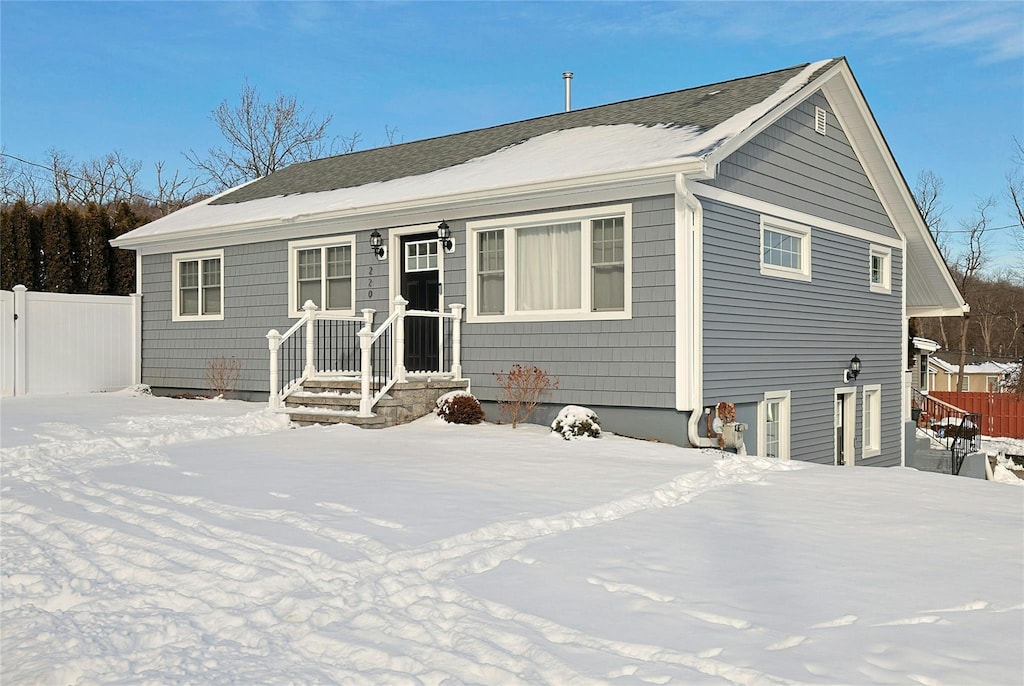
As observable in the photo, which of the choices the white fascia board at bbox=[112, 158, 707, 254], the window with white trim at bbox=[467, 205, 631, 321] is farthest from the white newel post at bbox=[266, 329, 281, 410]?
the window with white trim at bbox=[467, 205, 631, 321]

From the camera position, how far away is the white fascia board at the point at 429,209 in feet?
32.8

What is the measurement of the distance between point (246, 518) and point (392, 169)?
32.6 ft

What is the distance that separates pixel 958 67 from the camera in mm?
23406

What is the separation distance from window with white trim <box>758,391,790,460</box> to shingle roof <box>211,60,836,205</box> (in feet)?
13.4

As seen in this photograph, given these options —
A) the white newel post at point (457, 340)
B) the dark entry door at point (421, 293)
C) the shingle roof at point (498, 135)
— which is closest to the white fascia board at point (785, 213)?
the shingle roof at point (498, 135)

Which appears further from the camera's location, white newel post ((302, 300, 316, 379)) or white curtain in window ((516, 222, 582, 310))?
white newel post ((302, 300, 316, 379))

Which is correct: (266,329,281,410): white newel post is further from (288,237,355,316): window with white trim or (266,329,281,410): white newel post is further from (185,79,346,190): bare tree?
(185,79,346,190): bare tree

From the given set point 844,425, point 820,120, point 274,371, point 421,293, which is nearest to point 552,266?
point 421,293

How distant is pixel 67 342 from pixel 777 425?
40.8 ft

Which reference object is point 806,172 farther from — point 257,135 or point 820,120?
point 257,135

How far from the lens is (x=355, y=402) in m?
11.4

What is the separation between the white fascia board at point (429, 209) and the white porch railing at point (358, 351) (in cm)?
145

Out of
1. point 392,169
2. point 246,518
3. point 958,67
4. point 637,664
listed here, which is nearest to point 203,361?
point 392,169

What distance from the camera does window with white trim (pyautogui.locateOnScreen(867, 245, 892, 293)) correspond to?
15126 millimetres
